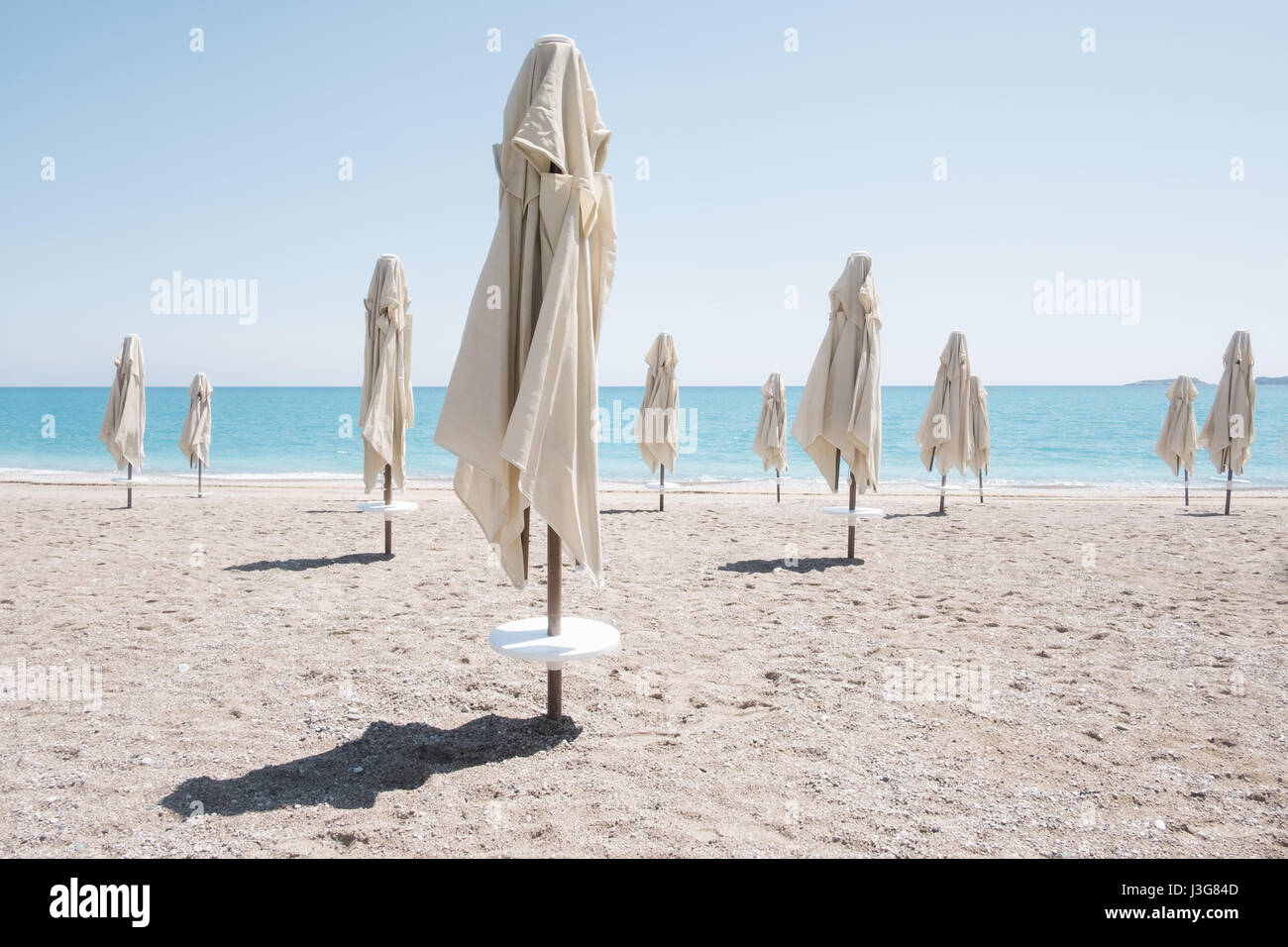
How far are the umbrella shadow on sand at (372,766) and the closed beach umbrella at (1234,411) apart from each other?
40.4 feet

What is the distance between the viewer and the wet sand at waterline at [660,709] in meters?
2.57

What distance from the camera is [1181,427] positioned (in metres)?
12.8

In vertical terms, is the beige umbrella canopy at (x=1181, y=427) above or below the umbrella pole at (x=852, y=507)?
above

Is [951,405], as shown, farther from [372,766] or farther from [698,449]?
[698,449]

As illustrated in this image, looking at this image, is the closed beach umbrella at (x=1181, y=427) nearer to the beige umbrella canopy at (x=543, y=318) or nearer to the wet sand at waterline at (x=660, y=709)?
the wet sand at waterline at (x=660, y=709)

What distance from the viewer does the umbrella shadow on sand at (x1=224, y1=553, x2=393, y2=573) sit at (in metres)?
6.61

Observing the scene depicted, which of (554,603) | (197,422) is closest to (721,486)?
(197,422)

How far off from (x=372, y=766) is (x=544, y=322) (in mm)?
2001

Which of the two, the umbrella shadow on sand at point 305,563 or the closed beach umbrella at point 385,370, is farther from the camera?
the closed beach umbrella at point 385,370

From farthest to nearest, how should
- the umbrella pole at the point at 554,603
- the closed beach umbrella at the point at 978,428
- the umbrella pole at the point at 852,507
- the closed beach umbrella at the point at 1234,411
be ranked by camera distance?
the closed beach umbrella at the point at 978,428 < the closed beach umbrella at the point at 1234,411 < the umbrella pole at the point at 852,507 < the umbrella pole at the point at 554,603

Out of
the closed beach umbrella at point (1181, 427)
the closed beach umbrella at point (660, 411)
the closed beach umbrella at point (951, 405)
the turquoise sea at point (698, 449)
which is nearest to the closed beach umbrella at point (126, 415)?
the turquoise sea at point (698, 449)

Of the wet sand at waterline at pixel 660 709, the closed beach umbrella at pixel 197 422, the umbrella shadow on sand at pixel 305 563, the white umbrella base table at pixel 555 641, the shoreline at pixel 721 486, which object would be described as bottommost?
the wet sand at waterline at pixel 660 709

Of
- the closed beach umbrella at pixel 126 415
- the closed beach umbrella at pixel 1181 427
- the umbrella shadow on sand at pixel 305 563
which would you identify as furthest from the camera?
the closed beach umbrella at pixel 1181 427
